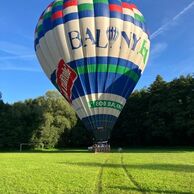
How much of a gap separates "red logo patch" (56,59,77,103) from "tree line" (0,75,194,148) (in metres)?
22.5

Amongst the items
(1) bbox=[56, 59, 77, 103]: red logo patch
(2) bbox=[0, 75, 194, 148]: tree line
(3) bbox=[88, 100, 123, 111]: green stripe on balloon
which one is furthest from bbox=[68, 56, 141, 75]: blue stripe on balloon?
(2) bbox=[0, 75, 194, 148]: tree line

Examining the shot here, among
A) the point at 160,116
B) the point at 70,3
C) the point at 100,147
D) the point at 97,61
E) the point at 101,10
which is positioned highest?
the point at 70,3

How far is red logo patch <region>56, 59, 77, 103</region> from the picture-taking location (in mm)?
29328

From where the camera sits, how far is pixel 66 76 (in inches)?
1161

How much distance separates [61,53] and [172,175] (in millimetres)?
17427

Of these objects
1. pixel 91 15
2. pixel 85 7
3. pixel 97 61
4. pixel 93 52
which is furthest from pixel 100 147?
pixel 85 7

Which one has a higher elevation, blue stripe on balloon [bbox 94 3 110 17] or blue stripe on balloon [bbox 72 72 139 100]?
blue stripe on balloon [bbox 94 3 110 17]

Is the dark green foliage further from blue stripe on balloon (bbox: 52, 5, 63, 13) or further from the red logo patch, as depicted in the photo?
blue stripe on balloon (bbox: 52, 5, 63, 13)

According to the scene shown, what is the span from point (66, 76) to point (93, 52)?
261 cm

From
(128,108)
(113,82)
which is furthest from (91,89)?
(128,108)

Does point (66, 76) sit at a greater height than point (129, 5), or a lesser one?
lesser

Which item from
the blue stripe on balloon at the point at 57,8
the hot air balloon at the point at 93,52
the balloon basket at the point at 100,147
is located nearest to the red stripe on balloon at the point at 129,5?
the hot air balloon at the point at 93,52

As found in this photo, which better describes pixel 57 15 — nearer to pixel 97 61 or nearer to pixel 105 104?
pixel 97 61

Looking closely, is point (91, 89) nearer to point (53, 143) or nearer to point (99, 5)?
point (99, 5)
